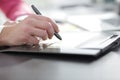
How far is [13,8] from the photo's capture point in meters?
1.40

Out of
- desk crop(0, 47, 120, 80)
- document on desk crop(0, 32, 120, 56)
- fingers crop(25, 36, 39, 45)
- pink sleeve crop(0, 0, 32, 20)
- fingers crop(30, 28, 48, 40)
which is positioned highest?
pink sleeve crop(0, 0, 32, 20)

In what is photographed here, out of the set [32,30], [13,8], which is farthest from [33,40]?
[13,8]

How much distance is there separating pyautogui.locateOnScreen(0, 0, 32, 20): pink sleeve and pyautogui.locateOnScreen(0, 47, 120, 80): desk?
574mm

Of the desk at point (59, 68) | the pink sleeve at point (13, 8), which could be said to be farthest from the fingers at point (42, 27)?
the pink sleeve at point (13, 8)

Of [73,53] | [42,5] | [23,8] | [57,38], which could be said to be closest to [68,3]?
[42,5]

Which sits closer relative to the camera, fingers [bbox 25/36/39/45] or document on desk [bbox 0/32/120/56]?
document on desk [bbox 0/32/120/56]

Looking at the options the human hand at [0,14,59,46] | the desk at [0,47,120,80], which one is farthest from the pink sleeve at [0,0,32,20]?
the desk at [0,47,120,80]

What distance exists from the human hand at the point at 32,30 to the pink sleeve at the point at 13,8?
1.37 feet

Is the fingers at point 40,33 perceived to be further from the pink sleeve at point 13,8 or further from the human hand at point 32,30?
the pink sleeve at point 13,8

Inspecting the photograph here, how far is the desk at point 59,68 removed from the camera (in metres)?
0.56

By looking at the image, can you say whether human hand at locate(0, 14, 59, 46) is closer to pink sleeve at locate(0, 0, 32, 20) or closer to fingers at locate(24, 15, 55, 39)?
fingers at locate(24, 15, 55, 39)

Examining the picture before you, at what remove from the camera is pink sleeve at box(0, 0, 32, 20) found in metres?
1.28

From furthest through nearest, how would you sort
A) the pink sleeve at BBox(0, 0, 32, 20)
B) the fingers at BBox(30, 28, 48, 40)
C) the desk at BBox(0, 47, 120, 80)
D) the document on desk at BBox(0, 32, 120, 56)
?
the pink sleeve at BBox(0, 0, 32, 20)
the fingers at BBox(30, 28, 48, 40)
the document on desk at BBox(0, 32, 120, 56)
the desk at BBox(0, 47, 120, 80)

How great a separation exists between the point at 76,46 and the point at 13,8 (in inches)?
29.9
